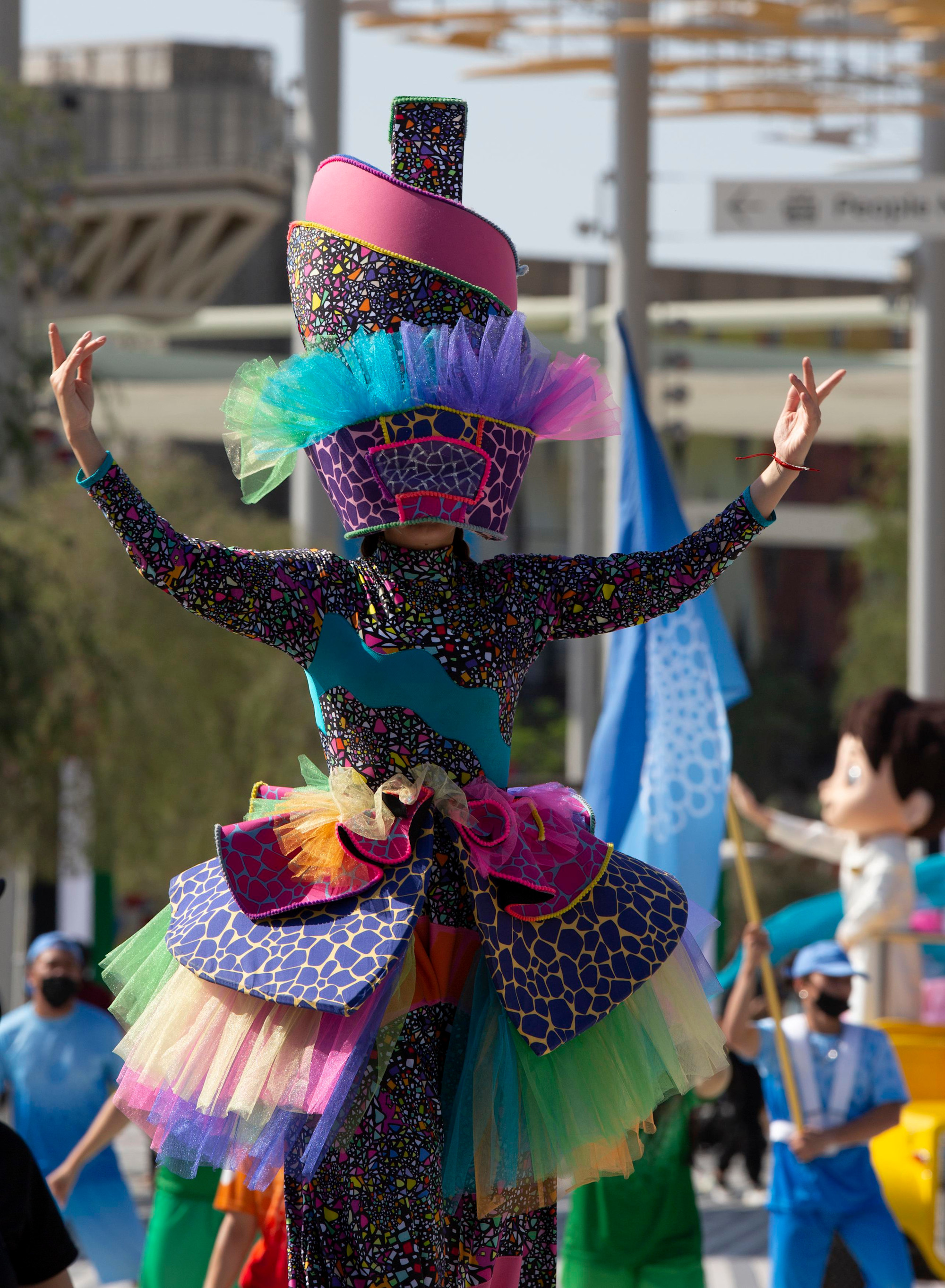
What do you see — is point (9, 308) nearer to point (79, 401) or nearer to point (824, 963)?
point (824, 963)

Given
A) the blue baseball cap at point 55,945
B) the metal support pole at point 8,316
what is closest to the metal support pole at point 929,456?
the metal support pole at point 8,316

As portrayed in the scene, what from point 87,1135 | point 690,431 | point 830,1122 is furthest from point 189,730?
point 690,431

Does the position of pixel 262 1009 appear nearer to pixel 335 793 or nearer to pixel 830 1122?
pixel 335 793

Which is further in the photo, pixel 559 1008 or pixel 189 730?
pixel 189 730

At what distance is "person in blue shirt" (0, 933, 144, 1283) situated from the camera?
785cm

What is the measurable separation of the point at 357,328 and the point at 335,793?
2.90 feet

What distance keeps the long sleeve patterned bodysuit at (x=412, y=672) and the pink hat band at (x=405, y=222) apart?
55 centimetres

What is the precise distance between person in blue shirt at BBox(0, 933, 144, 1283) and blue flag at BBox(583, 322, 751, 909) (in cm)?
270

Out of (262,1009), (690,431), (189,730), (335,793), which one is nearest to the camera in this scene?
(262,1009)

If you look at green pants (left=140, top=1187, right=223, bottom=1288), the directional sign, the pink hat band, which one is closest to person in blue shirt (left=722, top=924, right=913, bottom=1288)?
green pants (left=140, top=1187, right=223, bottom=1288)

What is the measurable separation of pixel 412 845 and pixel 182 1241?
138 inches

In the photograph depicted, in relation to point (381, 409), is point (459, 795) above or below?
below

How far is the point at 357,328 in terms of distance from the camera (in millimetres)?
3877

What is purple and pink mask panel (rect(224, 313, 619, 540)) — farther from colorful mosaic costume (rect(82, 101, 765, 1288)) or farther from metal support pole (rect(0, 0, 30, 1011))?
metal support pole (rect(0, 0, 30, 1011))
